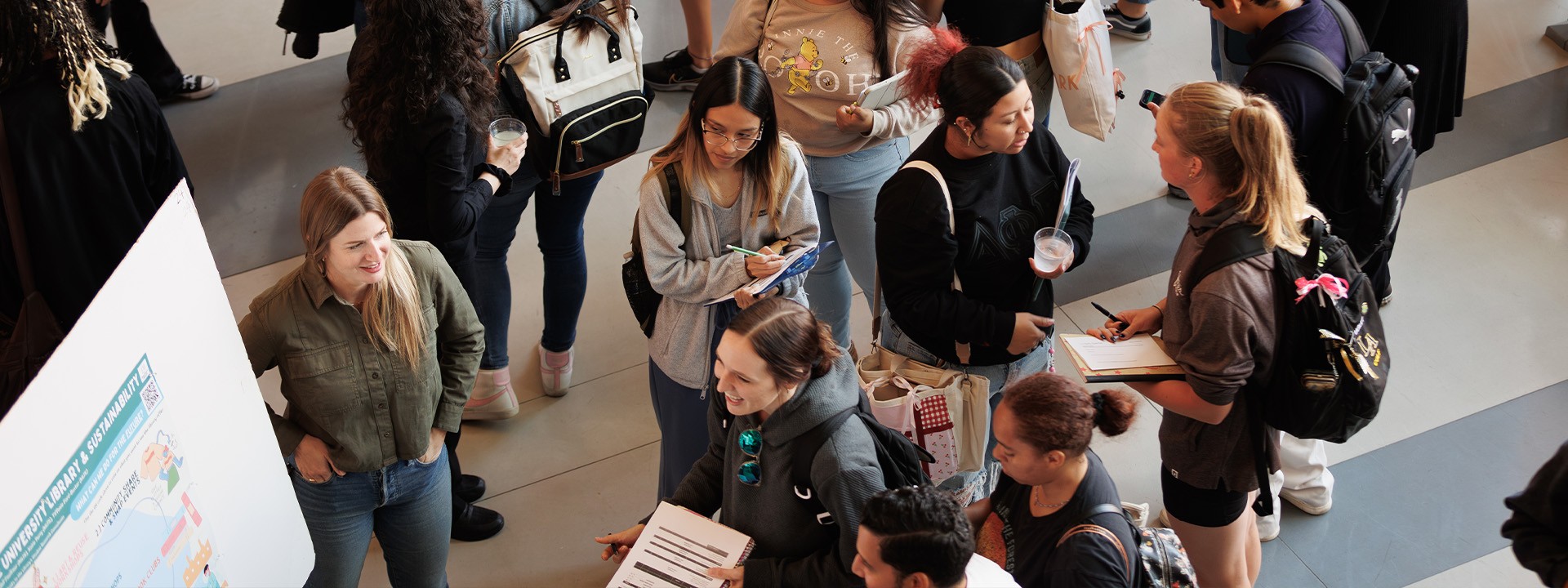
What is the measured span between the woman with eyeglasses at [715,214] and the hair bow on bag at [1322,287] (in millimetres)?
1149

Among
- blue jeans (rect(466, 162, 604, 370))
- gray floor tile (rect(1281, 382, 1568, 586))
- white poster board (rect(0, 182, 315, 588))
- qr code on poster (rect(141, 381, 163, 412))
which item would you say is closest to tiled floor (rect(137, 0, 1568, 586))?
gray floor tile (rect(1281, 382, 1568, 586))

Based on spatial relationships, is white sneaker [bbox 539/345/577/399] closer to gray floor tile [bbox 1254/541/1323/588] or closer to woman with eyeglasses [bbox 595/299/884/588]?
woman with eyeglasses [bbox 595/299/884/588]

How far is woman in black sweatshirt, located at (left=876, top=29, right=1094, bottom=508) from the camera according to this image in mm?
2639

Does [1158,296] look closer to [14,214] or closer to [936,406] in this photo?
[936,406]

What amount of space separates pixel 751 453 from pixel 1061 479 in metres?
0.60

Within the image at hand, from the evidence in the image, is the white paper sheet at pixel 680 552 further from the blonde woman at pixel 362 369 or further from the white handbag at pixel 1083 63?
the white handbag at pixel 1083 63

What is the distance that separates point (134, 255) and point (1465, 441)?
3.69m

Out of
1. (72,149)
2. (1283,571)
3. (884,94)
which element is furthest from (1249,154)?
(72,149)

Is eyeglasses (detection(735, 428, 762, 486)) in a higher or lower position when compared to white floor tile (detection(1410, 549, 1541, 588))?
higher

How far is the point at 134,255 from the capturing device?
1409 millimetres

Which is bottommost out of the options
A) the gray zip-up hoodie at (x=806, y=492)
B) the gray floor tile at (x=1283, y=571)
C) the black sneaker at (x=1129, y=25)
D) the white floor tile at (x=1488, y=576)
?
the gray floor tile at (x=1283, y=571)

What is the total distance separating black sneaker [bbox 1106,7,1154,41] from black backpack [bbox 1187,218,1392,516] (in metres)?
3.44

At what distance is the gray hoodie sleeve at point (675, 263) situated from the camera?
2.83 metres

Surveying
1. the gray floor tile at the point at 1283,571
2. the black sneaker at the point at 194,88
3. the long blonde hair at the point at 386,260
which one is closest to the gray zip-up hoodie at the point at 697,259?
the long blonde hair at the point at 386,260
